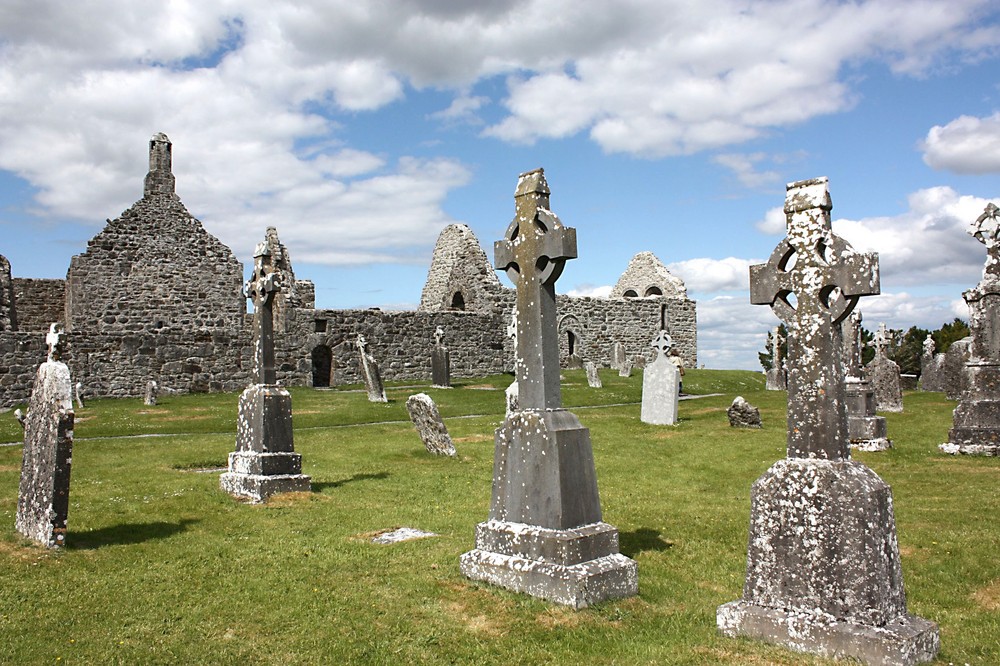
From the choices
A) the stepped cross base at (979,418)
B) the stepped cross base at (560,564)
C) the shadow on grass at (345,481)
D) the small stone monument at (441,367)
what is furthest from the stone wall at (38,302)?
the stepped cross base at (979,418)

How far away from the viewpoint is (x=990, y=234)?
12211mm

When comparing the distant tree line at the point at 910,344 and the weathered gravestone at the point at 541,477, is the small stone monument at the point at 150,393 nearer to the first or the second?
the weathered gravestone at the point at 541,477

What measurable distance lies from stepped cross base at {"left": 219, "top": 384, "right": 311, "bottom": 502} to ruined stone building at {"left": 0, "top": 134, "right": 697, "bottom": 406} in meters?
12.8

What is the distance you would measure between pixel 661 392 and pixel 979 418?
557 cm

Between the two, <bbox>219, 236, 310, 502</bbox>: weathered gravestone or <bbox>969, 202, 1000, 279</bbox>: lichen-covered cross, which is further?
<bbox>969, 202, 1000, 279</bbox>: lichen-covered cross

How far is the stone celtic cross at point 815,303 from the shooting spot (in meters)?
4.53

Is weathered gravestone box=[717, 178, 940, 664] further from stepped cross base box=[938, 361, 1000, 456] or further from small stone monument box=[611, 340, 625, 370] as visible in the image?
small stone monument box=[611, 340, 625, 370]

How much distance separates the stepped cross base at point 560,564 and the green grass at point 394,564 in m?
0.11

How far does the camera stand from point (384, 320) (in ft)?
92.4

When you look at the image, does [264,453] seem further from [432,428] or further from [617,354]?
[617,354]

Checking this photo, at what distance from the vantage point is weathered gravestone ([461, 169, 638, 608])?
551 cm

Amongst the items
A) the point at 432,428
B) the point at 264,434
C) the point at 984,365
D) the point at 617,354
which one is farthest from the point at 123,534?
the point at 617,354

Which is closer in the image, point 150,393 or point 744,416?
point 744,416

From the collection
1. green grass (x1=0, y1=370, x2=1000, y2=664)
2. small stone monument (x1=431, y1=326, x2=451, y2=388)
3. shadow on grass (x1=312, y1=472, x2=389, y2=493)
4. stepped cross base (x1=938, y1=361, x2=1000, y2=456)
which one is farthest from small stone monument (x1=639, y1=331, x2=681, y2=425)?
small stone monument (x1=431, y1=326, x2=451, y2=388)
